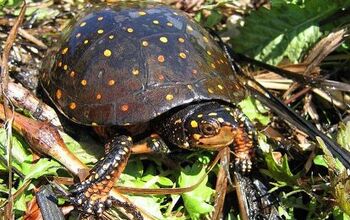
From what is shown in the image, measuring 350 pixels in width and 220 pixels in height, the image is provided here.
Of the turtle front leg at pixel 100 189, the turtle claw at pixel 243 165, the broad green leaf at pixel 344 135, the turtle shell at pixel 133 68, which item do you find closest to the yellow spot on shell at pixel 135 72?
the turtle shell at pixel 133 68

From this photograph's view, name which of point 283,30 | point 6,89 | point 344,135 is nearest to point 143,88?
point 6,89

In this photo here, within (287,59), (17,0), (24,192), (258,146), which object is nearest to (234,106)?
(258,146)

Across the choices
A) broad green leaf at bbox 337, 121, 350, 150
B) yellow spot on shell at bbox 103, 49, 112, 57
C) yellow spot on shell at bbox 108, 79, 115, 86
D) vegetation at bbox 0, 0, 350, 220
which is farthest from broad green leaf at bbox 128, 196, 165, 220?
broad green leaf at bbox 337, 121, 350, 150

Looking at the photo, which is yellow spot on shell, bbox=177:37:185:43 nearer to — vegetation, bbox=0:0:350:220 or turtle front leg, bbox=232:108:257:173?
turtle front leg, bbox=232:108:257:173

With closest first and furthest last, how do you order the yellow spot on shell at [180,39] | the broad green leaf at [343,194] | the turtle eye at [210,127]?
1. the broad green leaf at [343,194]
2. the turtle eye at [210,127]
3. the yellow spot on shell at [180,39]

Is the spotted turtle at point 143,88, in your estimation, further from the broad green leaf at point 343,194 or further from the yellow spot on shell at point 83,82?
the broad green leaf at point 343,194

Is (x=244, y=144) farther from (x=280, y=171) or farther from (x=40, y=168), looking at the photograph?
(x=40, y=168)

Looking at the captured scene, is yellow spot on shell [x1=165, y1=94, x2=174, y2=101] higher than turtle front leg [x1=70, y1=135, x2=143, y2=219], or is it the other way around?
yellow spot on shell [x1=165, y1=94, x2=174, y2=101]

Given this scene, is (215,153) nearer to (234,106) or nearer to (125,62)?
(234,106)
